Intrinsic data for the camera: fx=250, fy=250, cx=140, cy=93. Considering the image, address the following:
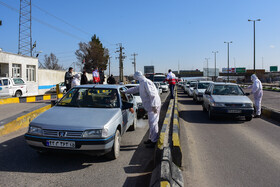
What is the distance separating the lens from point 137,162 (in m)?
4.77

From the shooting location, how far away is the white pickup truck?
18.1 m

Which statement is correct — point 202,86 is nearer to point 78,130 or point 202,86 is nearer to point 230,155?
point 230,155

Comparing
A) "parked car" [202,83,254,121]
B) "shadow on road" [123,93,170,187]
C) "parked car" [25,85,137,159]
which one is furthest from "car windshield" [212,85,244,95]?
"parked car" [25,85,137,159]

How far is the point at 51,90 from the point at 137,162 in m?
31.6

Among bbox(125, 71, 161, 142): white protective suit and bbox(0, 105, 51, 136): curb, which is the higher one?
bbox(125, 71, 161, 142): white protective suit

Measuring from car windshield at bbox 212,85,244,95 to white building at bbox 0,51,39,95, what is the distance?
2078 centimetres

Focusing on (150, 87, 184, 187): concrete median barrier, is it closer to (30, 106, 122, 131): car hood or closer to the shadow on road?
the shadow on road

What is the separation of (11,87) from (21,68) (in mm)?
9370

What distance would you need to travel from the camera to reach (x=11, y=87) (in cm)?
1856

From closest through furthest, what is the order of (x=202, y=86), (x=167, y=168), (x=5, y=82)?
(x=167, y=168) → (x=5, y=82) → (x=202, y=86)

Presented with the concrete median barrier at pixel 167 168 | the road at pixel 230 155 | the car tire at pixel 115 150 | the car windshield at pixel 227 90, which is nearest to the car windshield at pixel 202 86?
the car windshield at pixel 227 90

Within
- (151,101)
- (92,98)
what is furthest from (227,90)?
(92,98)

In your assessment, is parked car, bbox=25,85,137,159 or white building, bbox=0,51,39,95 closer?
parked car, bbox=25,85,137,159

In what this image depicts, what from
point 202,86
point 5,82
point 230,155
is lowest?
point 230,155
